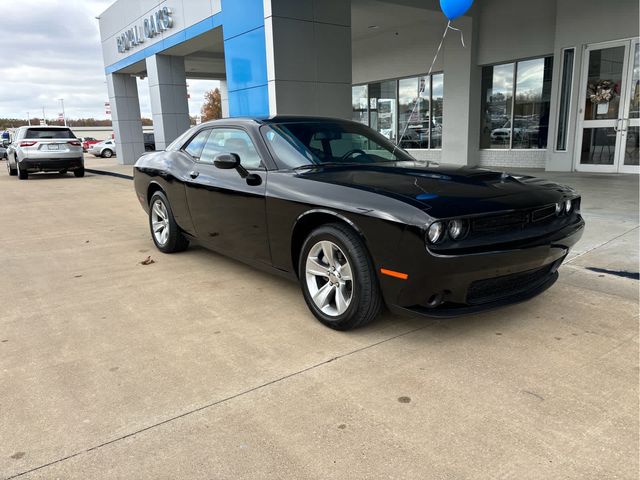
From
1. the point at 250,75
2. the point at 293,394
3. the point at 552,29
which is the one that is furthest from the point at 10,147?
the point at 293,394

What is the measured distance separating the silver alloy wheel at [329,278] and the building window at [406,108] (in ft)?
42.5

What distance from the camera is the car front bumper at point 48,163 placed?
622 inches

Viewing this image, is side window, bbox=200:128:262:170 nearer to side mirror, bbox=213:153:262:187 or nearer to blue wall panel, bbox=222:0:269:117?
side mirror, bbox=213:153:262:187

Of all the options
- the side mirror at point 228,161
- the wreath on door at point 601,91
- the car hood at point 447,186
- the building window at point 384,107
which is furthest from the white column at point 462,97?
the side mirror at point 228,161

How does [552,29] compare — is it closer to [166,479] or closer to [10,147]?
[166,479]

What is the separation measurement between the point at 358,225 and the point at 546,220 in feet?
4.27

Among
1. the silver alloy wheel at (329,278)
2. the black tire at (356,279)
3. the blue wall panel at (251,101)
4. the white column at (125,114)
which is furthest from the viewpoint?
the white column at (125,114)

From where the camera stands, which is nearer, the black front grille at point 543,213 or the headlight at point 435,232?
the headlight at point 435,232

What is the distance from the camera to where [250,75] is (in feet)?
33.2

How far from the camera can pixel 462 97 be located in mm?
14219

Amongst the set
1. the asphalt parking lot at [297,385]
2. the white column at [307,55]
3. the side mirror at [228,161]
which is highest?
the white column at [307,55]

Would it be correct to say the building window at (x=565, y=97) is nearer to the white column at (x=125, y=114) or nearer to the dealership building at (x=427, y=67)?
the dealership building at (x=427, y=67)

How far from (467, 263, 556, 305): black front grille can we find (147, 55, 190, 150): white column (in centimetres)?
1590

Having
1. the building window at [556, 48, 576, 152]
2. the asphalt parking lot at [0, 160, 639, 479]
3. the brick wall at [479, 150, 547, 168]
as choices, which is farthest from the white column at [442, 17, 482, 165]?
the asphalt parking lot at [0, 160, 639, 479]
